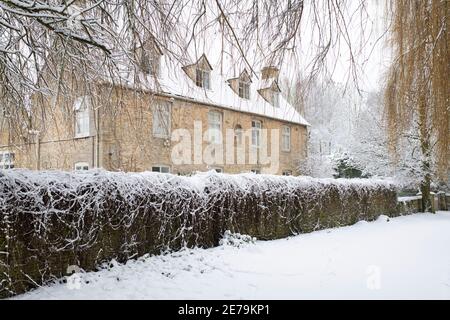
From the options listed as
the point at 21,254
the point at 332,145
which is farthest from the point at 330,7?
the point at 332,145

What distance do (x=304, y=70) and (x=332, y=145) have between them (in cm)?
2858

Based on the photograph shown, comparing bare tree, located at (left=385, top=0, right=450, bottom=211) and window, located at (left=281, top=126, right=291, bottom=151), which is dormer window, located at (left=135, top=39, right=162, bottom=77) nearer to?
bare tree, located at (left=385, top=0, right=450, bottom=211)

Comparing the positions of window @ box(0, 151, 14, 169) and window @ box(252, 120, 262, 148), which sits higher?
window @ box(252, 120, 262, 148)

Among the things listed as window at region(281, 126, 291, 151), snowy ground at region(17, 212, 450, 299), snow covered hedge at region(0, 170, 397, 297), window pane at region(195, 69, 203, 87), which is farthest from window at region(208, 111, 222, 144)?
window pane at region(195, 69, 203, 87)

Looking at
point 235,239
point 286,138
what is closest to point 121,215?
point 235,239

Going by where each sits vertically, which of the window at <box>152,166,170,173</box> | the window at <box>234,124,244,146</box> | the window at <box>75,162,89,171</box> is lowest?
the window at <box>152,166,170,173</box>

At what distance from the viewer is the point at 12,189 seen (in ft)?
13.7

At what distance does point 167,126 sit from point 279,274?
2.56 meters

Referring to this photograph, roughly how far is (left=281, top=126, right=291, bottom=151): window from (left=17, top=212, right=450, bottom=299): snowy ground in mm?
13536

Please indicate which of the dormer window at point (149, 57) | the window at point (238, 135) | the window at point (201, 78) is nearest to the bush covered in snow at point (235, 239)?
the window at point (201, 78)

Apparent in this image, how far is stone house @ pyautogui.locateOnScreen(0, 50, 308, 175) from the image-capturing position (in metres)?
3.82

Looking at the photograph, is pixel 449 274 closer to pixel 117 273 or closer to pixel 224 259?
pixel 224 259

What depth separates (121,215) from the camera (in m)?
5.33

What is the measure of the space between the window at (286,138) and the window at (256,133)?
1.95 meters
